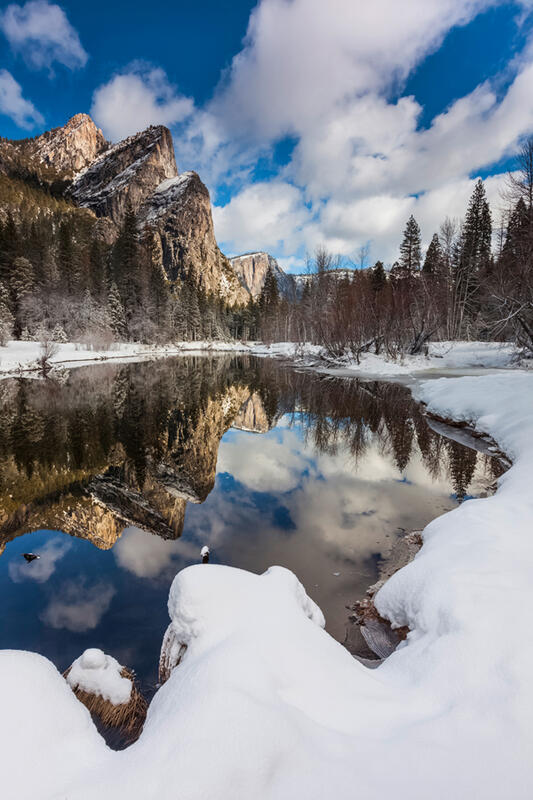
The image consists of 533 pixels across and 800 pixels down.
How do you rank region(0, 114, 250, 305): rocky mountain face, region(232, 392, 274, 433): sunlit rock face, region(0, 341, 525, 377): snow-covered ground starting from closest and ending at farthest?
1. region(232, 392, 274, 433): sunlit rock face
2. region(0, 341, 525, 377): snow-covered ground
3. region(0, 114, 250, 305): rocky mountain face

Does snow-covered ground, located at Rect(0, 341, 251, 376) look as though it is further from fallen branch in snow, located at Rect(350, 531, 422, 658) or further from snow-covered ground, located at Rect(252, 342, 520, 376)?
fallen branch in snow, located at Rect(350, 531, 422, 658)

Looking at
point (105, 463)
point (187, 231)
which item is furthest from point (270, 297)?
point (105, 463)

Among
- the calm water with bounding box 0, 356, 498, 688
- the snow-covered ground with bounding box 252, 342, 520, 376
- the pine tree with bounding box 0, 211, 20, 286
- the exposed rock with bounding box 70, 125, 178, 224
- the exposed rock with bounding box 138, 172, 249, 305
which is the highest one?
the exposed rock with bounding box 70, 125, 178, 224

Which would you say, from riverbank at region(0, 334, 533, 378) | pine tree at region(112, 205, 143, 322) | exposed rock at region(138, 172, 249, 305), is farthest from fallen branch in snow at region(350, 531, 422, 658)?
exposed rock at region(138, 172, 249, 305)

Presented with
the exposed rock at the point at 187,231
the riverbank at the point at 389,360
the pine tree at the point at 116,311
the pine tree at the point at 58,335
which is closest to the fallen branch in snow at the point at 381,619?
the riverbank at the point at 389,360

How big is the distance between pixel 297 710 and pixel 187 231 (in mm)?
123456

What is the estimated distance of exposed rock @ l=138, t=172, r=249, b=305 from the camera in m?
104

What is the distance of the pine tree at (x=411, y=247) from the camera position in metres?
45.1

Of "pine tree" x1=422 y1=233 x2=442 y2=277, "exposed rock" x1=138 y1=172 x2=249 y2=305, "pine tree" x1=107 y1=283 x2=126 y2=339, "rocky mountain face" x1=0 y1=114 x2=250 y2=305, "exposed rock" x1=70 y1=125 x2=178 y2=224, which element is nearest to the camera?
"pine tree" x1=422 y1=233 x2=442 y2=277

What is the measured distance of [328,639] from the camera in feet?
7.89

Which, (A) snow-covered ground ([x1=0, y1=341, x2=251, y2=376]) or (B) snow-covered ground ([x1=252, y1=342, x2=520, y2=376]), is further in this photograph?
(A) snow-covered ground ([x1=0, y1=341, x2=251, y2=376])

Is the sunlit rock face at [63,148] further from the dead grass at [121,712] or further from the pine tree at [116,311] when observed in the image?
the dead grass at [121,712]

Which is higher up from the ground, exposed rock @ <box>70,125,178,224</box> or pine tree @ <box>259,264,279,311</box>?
exposed rock @ <box>70,125,178,224</box>

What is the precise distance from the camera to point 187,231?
356 ft
